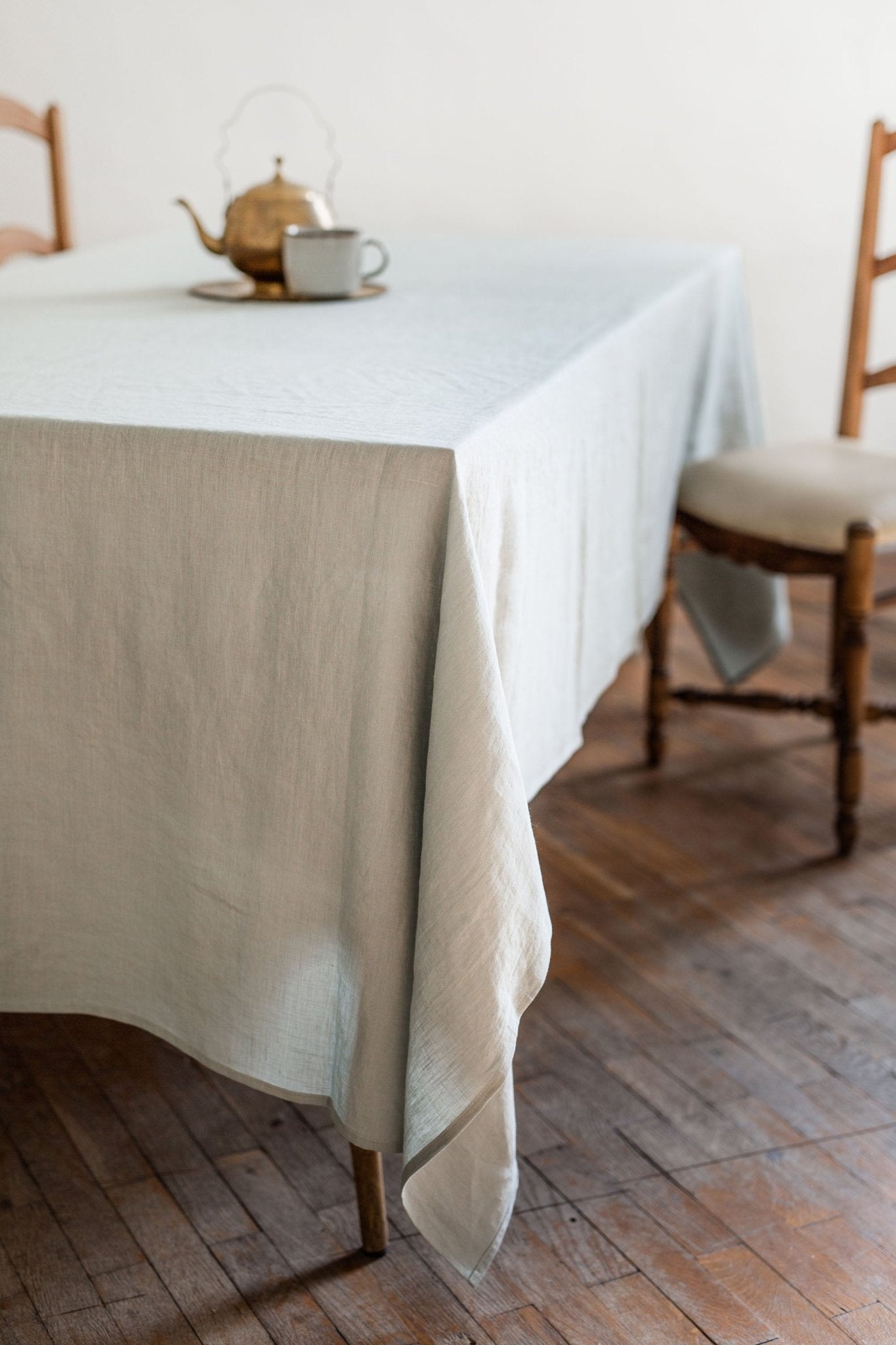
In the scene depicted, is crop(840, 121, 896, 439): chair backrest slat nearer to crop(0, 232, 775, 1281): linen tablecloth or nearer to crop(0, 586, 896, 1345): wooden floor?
crop(0, 586, 896, 1345): wooden floor

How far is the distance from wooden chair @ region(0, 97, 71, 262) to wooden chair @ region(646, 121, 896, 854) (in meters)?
1.03

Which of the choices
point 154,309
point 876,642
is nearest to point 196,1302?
point 154,309

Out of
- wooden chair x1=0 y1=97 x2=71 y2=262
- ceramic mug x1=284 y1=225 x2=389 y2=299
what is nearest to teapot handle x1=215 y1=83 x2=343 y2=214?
wooden chair x1=0 y1=97 x2=71 y2=262

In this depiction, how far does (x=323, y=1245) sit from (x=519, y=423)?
699 millimetres

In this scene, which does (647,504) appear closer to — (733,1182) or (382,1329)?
(733,1182)

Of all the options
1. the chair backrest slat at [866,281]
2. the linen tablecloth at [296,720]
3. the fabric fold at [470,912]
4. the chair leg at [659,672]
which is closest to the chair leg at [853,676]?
the chair leg at [659,672]

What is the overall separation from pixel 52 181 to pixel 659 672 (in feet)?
3.95

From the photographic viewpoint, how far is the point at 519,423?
107 centimetres

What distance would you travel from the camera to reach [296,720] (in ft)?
3.21

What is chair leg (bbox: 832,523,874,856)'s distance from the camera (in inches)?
67.7

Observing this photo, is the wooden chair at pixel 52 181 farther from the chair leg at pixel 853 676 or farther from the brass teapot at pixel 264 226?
the chair leg at pixel 853 676

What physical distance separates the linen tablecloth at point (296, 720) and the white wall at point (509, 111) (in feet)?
5.68

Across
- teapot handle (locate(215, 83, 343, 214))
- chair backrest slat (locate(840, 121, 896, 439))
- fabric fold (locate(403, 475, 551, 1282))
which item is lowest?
fabric fold (locate(403, 475, 551, 1282))

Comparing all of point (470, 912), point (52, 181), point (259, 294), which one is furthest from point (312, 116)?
point (470, 912)
